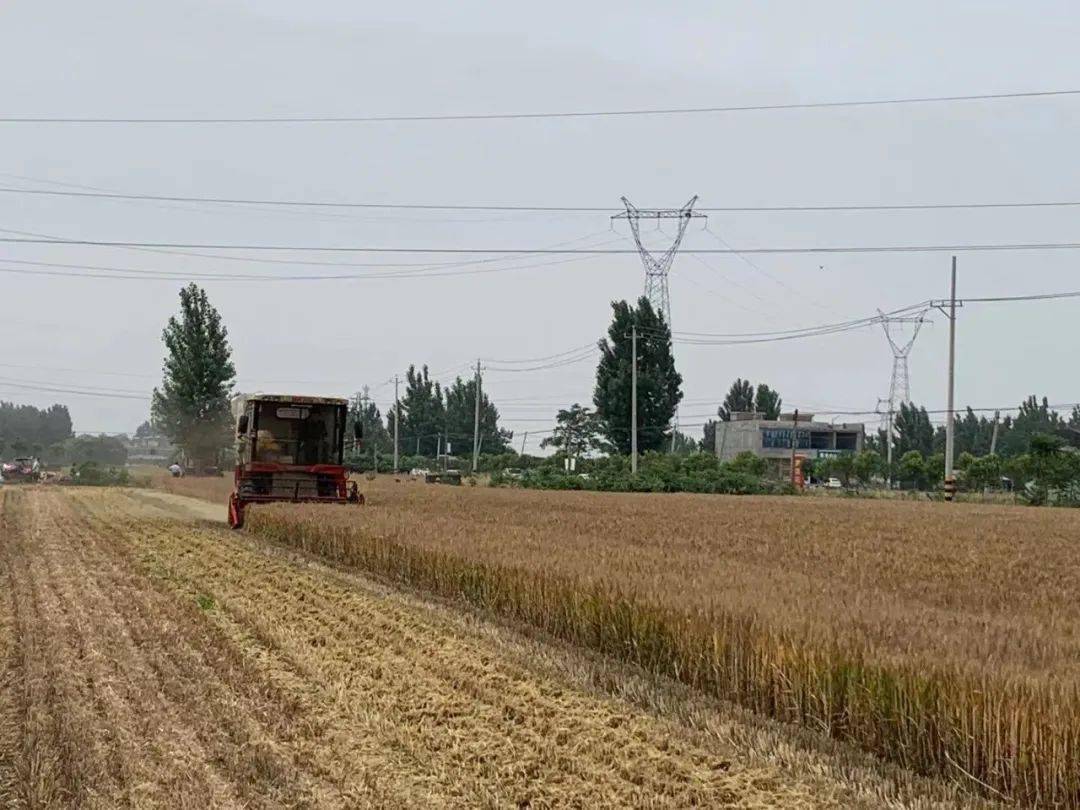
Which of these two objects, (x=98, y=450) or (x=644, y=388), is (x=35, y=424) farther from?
(x=644, y=388)

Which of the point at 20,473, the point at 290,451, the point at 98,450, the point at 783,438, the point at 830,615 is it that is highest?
the point at 783,438

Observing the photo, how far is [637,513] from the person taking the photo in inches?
1134

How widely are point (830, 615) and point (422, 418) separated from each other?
109 m

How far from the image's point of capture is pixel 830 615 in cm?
849

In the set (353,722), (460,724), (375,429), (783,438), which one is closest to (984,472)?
(783,438)

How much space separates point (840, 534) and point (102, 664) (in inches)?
596

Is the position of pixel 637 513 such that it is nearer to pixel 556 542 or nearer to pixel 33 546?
pixel 556 542

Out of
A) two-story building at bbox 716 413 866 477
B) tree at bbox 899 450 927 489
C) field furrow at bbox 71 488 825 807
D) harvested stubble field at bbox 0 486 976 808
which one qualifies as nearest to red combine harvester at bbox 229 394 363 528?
harvested stubble field at bbox 0 486 976 808

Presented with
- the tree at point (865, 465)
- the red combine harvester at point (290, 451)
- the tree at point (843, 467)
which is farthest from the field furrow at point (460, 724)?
the tree at point (843, 467)

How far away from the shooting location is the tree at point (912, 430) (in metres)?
105

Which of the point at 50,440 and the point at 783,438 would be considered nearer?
the point at 783,438

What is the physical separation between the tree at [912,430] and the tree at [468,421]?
37.8 metres

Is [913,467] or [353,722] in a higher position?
[913,467]

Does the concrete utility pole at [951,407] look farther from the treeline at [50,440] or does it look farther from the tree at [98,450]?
the tree at [98,450]
